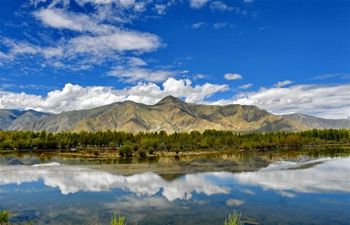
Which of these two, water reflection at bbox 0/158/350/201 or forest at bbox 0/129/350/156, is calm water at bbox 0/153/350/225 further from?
forest at bbox 0/129/350/156

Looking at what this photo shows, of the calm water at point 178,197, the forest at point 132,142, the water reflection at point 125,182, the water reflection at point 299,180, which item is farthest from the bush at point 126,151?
the water reflection at point 299,180

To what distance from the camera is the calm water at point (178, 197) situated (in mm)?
32469

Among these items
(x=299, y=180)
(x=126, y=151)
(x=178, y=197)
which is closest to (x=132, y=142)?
(x=126, y=151)

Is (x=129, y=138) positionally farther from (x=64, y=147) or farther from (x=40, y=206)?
(x=40, y=206)

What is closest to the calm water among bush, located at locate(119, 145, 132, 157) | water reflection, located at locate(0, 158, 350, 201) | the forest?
water reflection, located at locate(0, 158, 350, 201)

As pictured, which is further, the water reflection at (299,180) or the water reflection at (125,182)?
the water reflection at (299,180)

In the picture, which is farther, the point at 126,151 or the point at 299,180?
the point at 126,151

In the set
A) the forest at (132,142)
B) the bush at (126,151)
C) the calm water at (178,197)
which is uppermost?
the forest at (132,142)

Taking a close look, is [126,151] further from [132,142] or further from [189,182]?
[189,182]

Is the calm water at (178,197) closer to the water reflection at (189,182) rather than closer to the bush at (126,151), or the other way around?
the water reflection at (189,182)

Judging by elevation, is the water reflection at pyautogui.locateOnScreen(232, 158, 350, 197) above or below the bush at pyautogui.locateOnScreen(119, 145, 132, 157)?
below

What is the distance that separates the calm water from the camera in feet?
107

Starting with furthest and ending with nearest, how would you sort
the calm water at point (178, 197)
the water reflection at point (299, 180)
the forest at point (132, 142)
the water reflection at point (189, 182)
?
1. the forest at point (132, 142)
2. the water reflection at point (299, 180)
3. the water reflection at point (189, 182)
4. the calm water at point (178, 197)

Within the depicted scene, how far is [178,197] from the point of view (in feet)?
141
